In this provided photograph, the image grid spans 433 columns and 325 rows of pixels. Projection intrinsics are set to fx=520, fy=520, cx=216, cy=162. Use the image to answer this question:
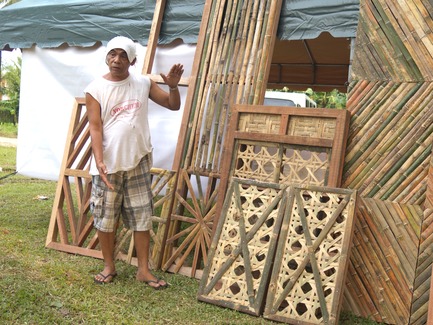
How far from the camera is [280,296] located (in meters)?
3.03

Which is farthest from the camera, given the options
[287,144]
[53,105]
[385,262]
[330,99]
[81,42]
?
[330,99]

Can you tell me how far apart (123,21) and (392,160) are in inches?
118

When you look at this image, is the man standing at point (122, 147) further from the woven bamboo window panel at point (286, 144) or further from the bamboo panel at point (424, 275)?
the bamboo panel at point (424, 275)

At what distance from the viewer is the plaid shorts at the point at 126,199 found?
3.47 meters

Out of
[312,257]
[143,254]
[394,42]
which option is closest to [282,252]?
[312,257]

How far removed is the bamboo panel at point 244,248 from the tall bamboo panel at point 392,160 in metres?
0.54

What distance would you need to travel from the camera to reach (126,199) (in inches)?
139

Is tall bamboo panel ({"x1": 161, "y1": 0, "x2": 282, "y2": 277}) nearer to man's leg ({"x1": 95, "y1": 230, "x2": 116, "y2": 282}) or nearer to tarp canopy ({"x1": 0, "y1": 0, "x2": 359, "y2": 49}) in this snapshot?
tarp canopy ({"x1": 0, "y1": 0, "x2": 359, "y2": 49})

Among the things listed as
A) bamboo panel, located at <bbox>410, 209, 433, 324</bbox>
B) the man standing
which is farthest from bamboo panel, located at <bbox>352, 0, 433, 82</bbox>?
the man standing

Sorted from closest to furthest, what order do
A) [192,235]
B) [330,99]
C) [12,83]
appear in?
[192,235] → [330,99] → [12,83]

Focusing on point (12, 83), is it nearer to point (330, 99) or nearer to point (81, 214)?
point (330, 99)

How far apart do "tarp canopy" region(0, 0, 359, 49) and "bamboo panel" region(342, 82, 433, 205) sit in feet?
2.66

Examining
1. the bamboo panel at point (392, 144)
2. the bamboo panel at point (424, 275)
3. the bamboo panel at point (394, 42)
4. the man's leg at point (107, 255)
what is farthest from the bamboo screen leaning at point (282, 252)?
the bamboo panel at point (394, 42)

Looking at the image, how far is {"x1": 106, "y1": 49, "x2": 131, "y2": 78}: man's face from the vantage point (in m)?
3.34
